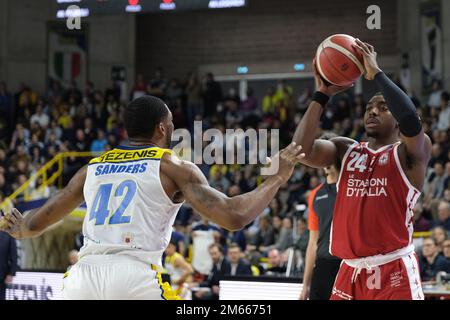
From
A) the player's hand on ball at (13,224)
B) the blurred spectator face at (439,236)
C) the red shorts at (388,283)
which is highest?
the player's hand on ball at (13,224)

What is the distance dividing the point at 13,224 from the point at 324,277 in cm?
348

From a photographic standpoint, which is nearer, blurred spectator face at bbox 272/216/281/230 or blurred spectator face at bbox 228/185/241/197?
blurred spectator face at bbox 272/216/281/230

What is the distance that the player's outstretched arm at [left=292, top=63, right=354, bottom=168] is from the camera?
17.0ft

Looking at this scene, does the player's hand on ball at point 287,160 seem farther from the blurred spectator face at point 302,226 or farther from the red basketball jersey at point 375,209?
the blurred spectator face at point 302,226

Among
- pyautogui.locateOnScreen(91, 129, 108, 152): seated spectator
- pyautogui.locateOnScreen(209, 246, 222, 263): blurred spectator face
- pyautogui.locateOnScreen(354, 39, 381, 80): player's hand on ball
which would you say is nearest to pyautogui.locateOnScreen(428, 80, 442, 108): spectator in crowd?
pyautogui.locateOnScreen(209, 246, 222, 263): blurred spectator face

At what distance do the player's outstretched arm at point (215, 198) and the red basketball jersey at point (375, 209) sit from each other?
3.25 ft

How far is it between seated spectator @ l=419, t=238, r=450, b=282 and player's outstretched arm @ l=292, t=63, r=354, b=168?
519 centimetres

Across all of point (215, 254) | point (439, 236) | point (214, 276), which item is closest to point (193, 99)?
point (215, 254)

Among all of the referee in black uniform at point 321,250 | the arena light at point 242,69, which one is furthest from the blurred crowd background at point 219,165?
the referee in black uniform at point 321,250

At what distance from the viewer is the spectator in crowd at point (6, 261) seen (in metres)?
10.8

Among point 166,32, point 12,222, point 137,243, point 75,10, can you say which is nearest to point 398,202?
point 137,243

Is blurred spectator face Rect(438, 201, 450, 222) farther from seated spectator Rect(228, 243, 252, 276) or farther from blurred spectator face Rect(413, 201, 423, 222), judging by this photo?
seated spectator Rect(228, 243, 252, 276)


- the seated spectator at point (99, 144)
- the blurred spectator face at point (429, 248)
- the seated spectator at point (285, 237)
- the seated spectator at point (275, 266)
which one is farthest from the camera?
the seated spectator at point (99, 144)

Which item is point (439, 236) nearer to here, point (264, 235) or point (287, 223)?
point (287, 223)
